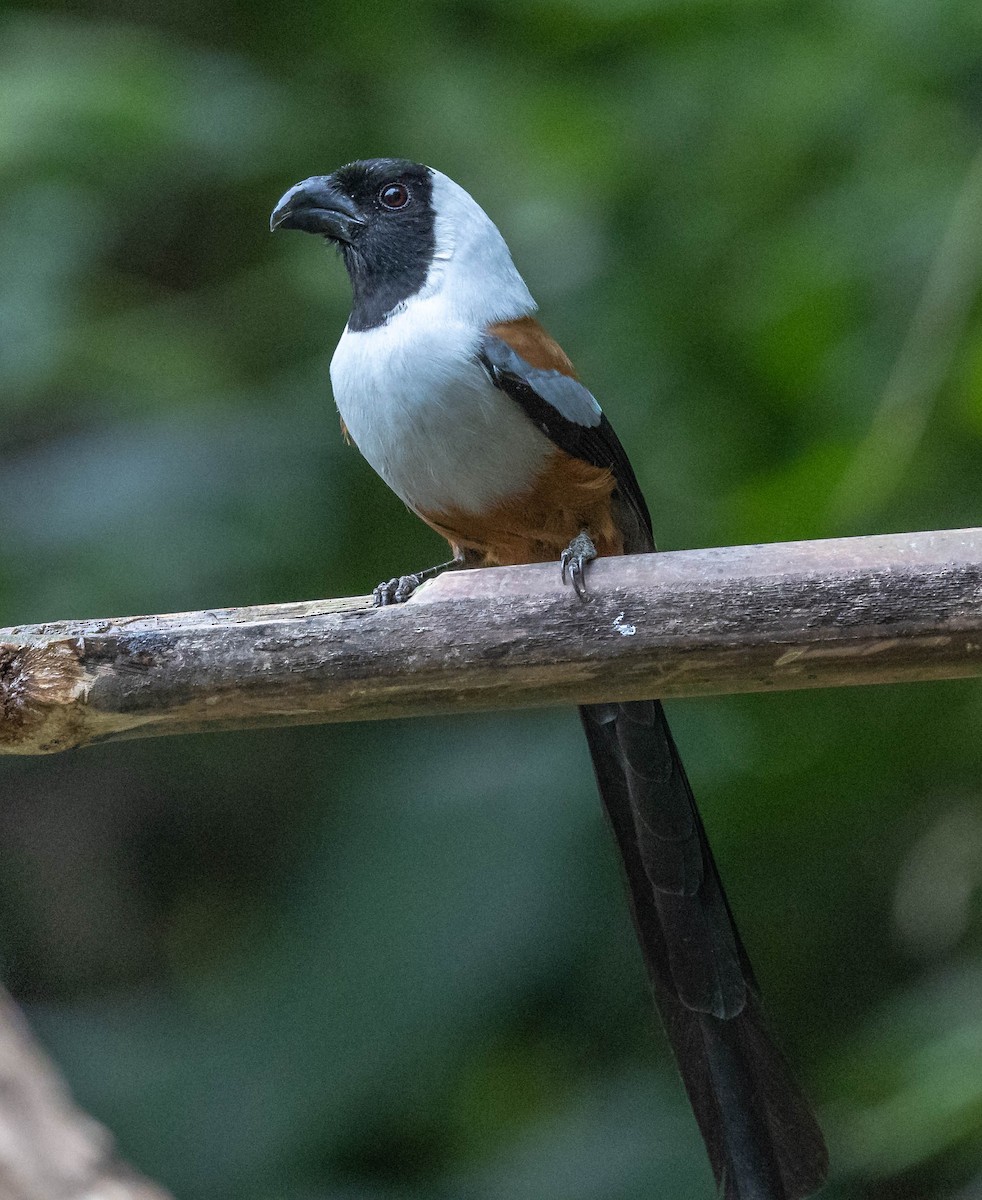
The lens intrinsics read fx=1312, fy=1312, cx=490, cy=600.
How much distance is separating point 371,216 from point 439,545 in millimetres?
1052

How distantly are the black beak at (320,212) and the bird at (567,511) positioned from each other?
126mm

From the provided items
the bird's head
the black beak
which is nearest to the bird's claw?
the bird's head

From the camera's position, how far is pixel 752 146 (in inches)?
127

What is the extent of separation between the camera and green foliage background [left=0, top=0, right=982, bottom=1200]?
9.49 feet

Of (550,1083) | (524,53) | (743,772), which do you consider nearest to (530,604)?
(743,772)

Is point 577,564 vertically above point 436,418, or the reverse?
point 436,418

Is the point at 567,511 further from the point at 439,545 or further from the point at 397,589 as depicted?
the point at 439,545

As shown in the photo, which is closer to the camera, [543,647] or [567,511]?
[543,647]

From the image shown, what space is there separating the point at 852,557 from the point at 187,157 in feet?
8.15

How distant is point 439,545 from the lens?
3422 mm

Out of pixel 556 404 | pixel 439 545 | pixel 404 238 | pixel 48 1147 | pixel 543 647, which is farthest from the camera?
pixel 439 545

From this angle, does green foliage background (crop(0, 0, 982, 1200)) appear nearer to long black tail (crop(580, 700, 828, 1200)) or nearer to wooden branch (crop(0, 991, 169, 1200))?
long black tail (crop(580, 700, 828, 1200))

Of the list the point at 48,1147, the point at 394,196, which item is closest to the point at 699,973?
the point at 48,1147

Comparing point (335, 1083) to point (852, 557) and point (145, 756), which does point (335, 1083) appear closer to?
point (145, 756)
